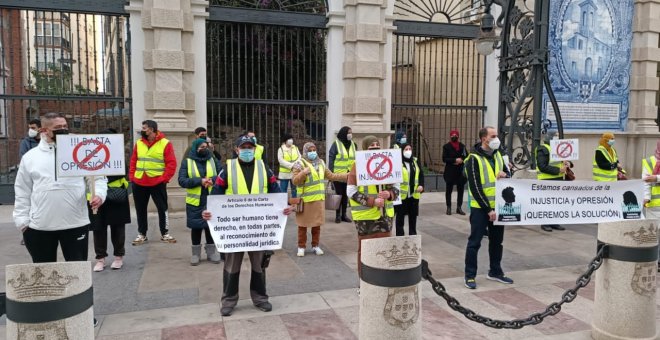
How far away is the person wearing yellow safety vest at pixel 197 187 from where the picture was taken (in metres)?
6.34

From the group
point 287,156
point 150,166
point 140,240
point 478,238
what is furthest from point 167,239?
point 478,238

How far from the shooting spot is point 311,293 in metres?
5.31

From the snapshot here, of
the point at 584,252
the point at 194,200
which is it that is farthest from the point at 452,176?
the point at 194,200

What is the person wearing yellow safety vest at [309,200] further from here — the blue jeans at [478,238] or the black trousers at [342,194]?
the black trousers at [342,194]

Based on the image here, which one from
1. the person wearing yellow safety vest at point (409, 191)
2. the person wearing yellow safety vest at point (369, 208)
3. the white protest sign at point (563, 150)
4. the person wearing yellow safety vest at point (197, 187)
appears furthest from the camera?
the white protest sign at point (563, 150)

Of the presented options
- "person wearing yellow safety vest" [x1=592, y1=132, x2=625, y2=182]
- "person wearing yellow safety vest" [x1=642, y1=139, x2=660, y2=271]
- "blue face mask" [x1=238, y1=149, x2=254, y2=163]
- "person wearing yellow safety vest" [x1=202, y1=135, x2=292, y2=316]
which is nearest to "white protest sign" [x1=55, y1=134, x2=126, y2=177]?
"person wearing yellow safety vest" [x1=202, y1=135, x2=292, y2=316]

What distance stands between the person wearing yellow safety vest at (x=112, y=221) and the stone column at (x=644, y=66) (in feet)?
46.4

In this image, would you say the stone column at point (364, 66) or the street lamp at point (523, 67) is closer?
the street lamp at point (523, 67)

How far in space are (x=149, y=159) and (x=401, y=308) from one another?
5137mm

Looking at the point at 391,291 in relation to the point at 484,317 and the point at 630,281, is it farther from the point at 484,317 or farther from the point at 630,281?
the point at 630,281

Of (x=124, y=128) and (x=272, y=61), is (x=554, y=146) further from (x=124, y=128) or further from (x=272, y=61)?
(x=124, y=128)

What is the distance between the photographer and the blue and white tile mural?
12836 millimetres

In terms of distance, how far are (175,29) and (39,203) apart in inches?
258

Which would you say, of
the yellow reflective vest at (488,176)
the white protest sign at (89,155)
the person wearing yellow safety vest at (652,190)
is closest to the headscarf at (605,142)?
the person wearing yellow safety vest at (652,190)
